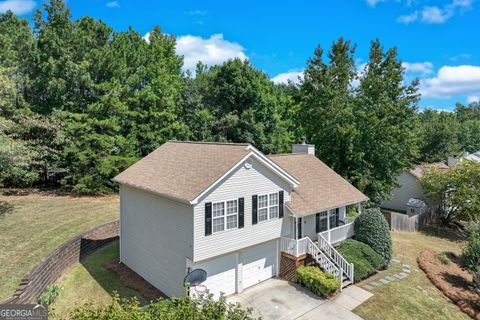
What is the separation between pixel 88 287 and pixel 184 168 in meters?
7.04

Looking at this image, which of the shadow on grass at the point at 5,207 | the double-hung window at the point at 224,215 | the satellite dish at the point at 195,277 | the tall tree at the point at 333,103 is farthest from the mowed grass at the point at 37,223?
the tall tree at the point at 333,103

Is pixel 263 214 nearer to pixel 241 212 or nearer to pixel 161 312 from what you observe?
pixel 241 212

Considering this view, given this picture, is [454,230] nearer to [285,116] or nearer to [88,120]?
[285,116]

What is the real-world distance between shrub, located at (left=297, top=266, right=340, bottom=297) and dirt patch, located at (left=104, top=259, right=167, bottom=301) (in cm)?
665

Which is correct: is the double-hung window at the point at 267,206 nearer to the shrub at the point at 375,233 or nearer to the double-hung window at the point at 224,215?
the double-hung window at the point at 224,215

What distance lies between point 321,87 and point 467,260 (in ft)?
59.7

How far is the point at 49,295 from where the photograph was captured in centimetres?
1205

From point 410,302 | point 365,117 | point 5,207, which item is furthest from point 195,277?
point 365,117

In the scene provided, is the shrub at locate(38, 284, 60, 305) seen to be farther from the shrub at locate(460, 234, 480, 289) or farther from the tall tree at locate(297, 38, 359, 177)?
the tall tree at locate(297, 38, 359, 177)

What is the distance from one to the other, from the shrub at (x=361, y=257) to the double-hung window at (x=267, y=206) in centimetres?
477

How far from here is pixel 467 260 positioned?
17469mm

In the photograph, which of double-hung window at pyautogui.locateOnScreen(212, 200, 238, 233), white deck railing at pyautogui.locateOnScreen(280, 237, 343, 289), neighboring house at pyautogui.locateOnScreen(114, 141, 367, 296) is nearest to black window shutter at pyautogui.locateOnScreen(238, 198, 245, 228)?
neighboring house at pyautogui.locateOnScreen(114, 141, 367, 296)

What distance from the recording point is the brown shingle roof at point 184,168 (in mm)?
12547

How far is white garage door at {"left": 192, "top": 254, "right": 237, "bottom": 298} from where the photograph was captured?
13.1m
